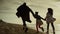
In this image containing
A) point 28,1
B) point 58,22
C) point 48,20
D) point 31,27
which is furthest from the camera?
point 28,1

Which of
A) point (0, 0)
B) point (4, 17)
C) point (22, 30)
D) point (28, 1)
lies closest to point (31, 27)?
point (22, 30)

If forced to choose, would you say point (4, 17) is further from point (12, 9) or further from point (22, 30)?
point (22, 30)

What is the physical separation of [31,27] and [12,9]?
54 centimetres

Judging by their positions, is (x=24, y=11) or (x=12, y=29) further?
(x=12, y=29)

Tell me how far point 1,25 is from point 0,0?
0.91 metres

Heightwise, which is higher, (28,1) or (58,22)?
(28,1)

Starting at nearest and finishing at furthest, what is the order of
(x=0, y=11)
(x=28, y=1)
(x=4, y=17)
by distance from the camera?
1. (x=4, y=17)
2. (x=0, y=11)
3. (x=28, y=1)

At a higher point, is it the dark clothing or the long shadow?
the dark clothing

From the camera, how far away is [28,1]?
211 cm

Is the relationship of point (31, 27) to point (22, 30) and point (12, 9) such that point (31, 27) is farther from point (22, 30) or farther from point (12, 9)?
point (12, 9)

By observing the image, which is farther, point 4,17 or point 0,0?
point 0,0

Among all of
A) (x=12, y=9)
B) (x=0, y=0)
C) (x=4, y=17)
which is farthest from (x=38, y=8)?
(x=0, y=0)

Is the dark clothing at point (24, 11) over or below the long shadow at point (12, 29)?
over

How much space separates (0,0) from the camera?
7.34 ft
